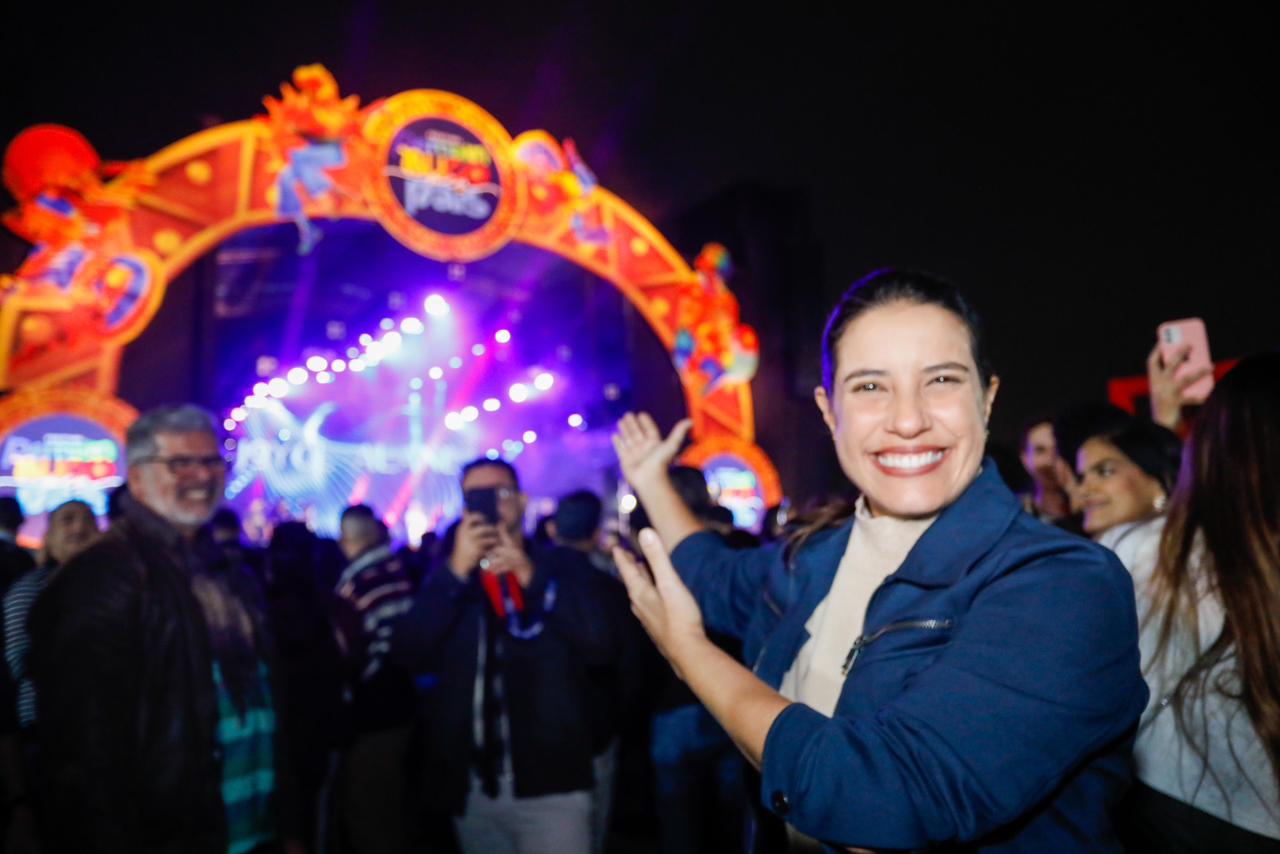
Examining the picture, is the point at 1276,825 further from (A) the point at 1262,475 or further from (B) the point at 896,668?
(B) the point at 896,668

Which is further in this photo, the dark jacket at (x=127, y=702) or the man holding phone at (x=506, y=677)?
the man holding phone at (x=506, y=677)

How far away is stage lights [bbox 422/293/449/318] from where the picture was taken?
775 inches

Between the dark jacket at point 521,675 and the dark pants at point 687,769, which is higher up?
the dark jacket at point 521,675

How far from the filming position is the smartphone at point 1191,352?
330 cm

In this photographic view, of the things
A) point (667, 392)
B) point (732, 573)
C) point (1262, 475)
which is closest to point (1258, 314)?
point (1262, 475)

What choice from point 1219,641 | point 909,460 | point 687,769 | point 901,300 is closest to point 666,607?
point 909,460

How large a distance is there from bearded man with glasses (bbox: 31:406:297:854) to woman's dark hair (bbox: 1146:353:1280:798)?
2.79 meters

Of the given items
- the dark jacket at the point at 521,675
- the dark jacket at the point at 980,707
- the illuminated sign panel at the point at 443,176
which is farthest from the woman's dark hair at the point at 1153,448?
the illuminated sign panel at the point at 443,176

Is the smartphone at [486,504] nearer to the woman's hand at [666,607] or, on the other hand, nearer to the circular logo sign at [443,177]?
the woman's hand at [666,607]

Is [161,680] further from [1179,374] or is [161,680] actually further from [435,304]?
[435,304]

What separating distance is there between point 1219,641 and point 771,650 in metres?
1.08

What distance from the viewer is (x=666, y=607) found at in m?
1.61

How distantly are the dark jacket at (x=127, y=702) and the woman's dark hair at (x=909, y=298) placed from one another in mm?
2240

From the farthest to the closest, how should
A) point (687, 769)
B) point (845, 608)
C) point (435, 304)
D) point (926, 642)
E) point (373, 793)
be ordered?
point (435, 304) → point (373, 793) → point (687, 769) → point (845, 608) → point (926, 642)
